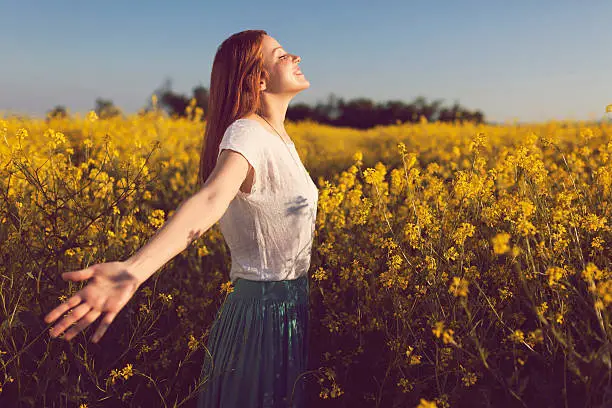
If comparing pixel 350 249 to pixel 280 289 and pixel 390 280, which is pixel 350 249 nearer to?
pixel 390 280

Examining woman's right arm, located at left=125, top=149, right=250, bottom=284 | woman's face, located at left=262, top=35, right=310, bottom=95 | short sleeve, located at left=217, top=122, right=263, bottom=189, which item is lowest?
woman's right arm, located at left=125, top=149, right=250, bottom=284

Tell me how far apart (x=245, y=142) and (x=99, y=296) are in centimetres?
65

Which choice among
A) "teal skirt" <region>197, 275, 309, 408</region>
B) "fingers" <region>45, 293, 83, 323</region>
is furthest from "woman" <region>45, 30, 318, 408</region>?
"fingers" <region>45, 293, 83, 323</region>

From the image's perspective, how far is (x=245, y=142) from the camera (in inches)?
66.0

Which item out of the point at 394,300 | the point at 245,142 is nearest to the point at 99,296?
the point at 245,142

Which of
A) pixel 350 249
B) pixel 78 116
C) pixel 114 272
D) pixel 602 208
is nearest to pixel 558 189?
pixel 602 208

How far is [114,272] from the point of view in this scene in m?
1.27

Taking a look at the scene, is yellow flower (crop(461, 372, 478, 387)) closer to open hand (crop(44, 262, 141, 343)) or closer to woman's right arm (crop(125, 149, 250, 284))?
woman's right arm (crop(125, 149, 250, 284))

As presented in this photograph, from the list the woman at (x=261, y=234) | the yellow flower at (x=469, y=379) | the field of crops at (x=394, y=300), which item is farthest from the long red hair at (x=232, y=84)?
the yellow flower at (x=469, y=379)

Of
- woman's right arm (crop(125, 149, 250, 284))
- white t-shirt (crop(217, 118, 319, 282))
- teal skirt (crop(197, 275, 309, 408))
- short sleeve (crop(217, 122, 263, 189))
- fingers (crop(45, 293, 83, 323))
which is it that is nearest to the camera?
fingers (crop(45, 293, 83, 323))

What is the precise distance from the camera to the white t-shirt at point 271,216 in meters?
1.83

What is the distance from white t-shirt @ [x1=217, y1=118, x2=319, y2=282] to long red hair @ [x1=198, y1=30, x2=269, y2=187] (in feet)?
0.63

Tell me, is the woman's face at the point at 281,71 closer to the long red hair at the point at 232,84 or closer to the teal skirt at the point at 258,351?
the long red hair at the point at 232,84

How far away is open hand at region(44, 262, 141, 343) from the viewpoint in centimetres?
122
